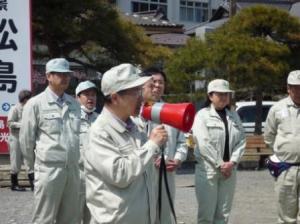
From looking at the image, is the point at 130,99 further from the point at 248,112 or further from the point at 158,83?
the point at 248,112

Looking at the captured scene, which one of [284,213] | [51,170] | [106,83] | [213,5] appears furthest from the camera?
[213,5]

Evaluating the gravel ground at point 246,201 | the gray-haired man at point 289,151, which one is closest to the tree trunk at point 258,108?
the gravel ground at point 246,201

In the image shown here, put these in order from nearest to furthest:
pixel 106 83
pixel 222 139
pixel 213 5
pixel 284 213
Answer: pixel 106 83 < pixel 284 213 < pixel 222 139 < pixel 213 5

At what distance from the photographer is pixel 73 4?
42.5ft

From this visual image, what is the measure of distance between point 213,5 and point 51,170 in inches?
2016

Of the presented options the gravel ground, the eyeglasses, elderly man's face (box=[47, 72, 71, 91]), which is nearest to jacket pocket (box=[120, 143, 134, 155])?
the eyeglasses

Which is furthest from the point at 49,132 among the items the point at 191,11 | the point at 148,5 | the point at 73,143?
the point at 191,11

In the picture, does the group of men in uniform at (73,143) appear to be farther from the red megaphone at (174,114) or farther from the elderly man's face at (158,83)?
the red megaphone at (174,114)

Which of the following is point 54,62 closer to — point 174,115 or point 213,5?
point 174,115

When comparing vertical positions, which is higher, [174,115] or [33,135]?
[174,115]

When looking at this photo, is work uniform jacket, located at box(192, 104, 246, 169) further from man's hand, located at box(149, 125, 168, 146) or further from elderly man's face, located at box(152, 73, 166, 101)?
man's hand, located at box(149, 125, 168, 146)

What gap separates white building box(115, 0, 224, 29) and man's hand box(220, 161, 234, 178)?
4288 centimetres

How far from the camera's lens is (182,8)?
5300 cm

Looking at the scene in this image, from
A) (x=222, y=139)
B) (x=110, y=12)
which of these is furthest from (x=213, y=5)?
(x=222, y=139)
